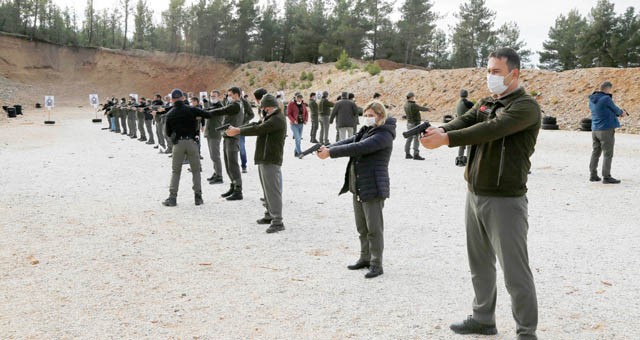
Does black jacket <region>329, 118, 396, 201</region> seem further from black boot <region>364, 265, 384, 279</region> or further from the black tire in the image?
the black tire

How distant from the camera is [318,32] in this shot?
6469 cm

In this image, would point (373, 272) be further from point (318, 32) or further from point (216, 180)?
point (318, 32)

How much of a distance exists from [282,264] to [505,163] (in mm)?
3053

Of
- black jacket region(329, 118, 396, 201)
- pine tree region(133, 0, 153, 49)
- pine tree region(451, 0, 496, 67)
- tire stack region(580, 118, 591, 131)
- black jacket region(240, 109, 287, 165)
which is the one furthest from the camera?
pine tree region(133, 0, 153, 49)

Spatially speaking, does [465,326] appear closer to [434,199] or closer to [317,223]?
[317,223]

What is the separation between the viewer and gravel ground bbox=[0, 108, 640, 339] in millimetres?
4113

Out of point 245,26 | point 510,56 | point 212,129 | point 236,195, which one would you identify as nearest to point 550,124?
point 212,129

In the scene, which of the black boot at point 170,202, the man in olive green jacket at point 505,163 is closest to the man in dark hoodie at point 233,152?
the black boot at point 170,202

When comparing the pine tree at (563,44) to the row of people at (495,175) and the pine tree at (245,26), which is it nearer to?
the pine tree at (245,26)

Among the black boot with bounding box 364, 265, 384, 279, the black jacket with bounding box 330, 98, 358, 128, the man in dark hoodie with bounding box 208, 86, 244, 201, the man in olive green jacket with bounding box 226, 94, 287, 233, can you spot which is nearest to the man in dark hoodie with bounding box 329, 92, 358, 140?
the black jacket with bounding box 330, 98, 358, 128

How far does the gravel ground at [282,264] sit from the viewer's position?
13.5 feet

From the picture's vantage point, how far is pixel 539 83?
31.9 meters

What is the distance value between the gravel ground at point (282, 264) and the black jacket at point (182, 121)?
4.15 ft

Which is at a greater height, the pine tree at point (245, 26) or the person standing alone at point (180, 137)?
the pine tree at point (245, 26)
